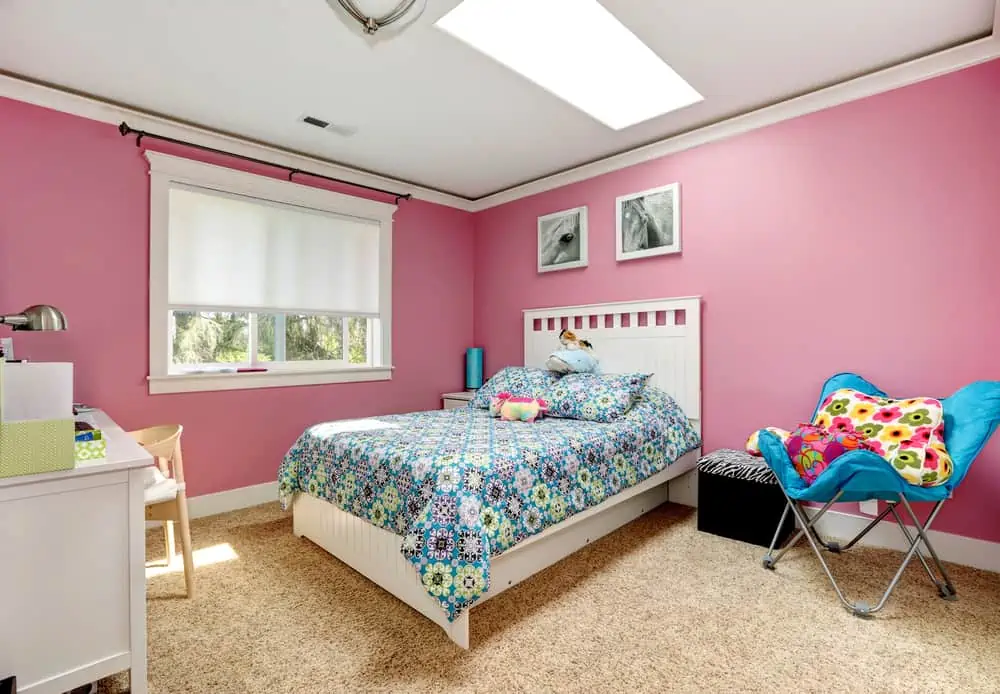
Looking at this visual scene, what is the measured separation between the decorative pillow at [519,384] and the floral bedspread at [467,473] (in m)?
0.34

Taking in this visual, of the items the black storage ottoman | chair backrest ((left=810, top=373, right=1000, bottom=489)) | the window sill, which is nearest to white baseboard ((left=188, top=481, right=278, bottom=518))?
the window sill

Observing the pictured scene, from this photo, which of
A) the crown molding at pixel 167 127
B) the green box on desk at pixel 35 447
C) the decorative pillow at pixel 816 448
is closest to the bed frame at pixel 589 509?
the decorative pillow at pixel 816 448

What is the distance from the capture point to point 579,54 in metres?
2.51

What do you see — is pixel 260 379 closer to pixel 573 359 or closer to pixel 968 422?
pixel 573 359

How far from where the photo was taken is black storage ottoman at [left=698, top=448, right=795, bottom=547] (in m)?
2.55

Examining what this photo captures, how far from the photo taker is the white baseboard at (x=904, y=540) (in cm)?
231

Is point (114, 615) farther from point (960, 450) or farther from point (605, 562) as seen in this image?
point (960, 450)

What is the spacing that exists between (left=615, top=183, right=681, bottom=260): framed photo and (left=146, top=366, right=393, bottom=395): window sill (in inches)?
80.6

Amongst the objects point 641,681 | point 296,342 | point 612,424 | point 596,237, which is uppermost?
point 596,237

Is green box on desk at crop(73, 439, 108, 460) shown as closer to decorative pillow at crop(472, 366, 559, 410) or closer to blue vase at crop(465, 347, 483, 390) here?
decorative pillow at crop(472, 366, 559, 410)

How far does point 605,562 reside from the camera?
2.41 m

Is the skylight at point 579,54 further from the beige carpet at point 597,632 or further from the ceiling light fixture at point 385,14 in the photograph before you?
the beige carpet at point 597,632

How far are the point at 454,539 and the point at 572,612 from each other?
635 millimetres

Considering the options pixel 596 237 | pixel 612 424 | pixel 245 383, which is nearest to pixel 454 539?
pixel 612 424
